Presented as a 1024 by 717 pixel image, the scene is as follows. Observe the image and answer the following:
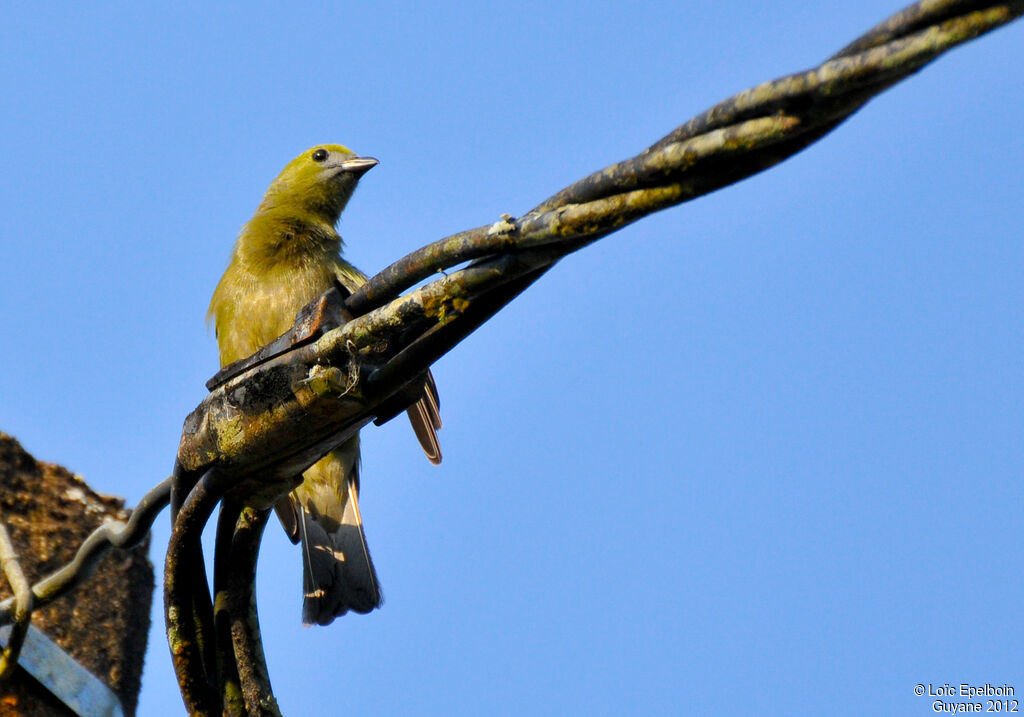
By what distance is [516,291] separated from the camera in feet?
7.30

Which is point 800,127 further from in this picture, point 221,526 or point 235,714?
point 235,714

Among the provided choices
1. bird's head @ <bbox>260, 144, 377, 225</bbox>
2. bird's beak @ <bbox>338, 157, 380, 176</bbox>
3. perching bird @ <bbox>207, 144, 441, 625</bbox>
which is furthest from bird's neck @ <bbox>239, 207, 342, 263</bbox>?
bird's beak @ <bbox>338, 157, 380, 176</bbox>

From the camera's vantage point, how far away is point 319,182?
273 inches

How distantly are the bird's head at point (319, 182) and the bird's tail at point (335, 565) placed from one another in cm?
192

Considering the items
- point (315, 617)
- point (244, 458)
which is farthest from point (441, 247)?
point (315, 617)

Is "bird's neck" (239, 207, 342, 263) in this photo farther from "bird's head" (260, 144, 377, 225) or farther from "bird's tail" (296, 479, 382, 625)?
"bird's tail" (296, 479, 382, 625)

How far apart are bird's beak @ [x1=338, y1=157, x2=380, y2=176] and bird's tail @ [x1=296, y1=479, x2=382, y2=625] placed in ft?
7.52

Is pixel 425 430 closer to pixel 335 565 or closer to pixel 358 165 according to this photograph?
pixel 335 565

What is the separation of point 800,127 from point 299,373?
3.77 ft

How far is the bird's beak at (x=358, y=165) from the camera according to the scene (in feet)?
23.2

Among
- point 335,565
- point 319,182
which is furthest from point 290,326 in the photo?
point 319,182

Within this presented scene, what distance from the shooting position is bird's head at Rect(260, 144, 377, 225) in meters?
6.76

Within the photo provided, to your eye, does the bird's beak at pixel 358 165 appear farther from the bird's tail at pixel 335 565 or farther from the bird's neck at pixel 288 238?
the bird's tail at pixel 335 565

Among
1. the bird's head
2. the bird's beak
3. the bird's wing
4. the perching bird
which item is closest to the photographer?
the perching bird
